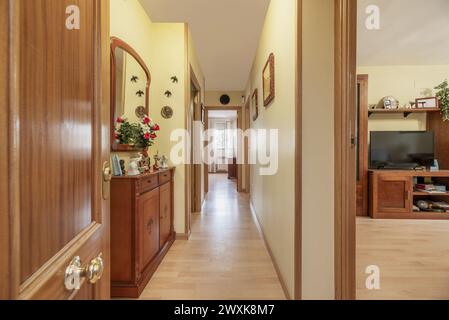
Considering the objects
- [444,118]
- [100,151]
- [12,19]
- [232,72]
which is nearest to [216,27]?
[232,72]

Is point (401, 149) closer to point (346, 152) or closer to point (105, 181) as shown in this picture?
point (346, 152)

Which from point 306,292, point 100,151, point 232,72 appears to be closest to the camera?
point 100,151

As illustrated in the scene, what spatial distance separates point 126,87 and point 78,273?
1981 mm

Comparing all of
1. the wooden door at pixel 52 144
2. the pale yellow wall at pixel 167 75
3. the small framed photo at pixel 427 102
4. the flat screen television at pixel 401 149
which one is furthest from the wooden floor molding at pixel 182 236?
the small framed photo at pixel 427 102

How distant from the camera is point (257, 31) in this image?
2.95 meters

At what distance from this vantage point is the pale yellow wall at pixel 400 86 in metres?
3.99

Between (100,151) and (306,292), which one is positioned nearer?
(100,151)

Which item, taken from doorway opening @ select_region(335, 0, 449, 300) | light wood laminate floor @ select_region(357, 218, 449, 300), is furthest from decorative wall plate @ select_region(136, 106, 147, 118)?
light wood laminate floor @ select_region(357, 218, 449, 300)

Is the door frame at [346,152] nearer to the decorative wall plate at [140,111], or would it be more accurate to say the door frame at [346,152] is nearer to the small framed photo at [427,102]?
the decorative wall plate at [140,111]

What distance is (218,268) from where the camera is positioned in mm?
2188

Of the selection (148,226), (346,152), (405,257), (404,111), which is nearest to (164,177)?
(148,226)

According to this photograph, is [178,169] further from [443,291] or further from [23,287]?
[443,291]
